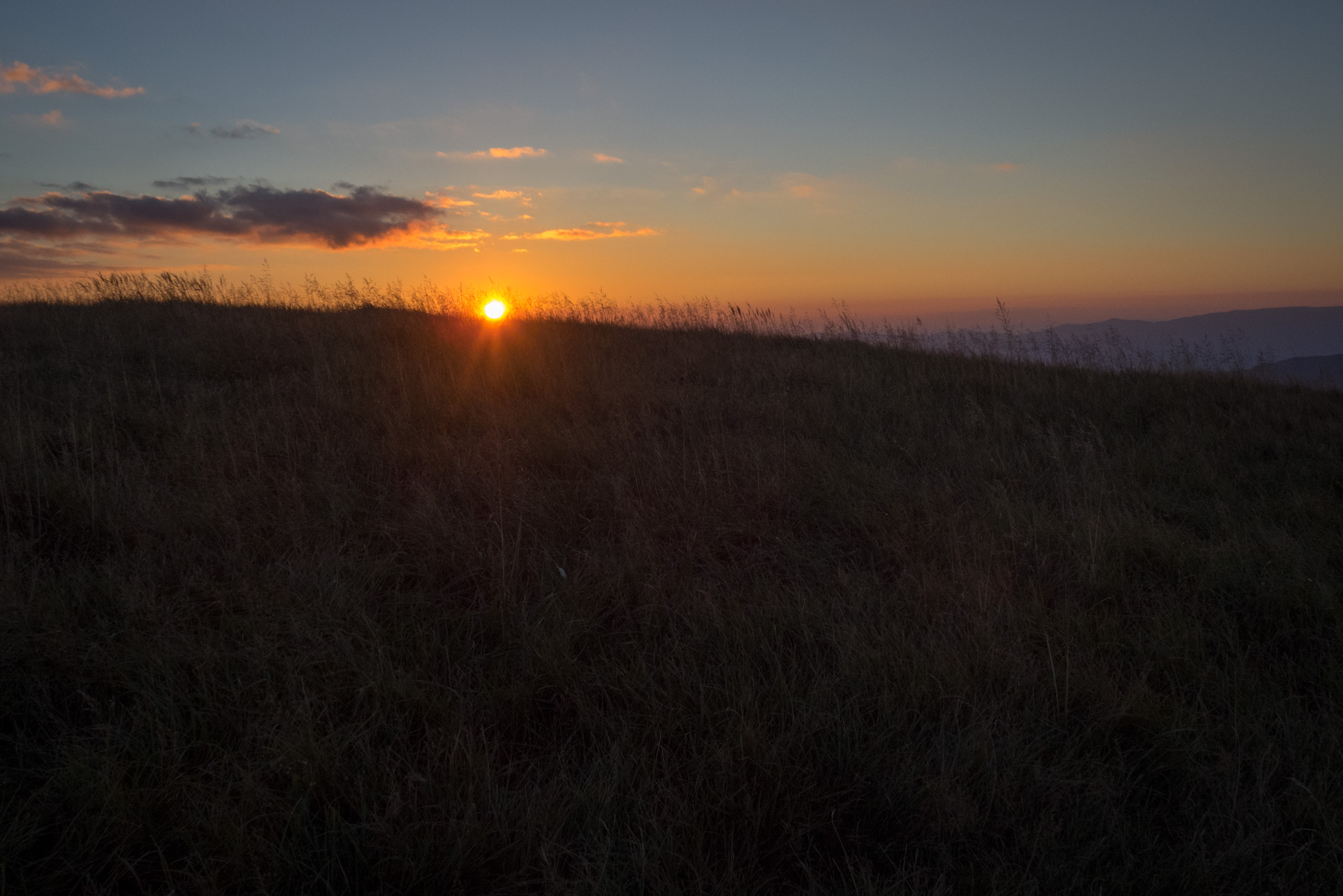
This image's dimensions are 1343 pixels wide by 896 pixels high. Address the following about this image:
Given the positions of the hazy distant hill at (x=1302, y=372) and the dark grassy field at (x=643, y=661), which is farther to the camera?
the hazy distant hill at (x=1302, y=372)

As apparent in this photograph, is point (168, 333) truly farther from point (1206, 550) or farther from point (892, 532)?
point (1206, 550)

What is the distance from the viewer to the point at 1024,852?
5.32ft

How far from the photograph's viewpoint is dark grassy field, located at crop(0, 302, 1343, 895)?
1580 millimetres

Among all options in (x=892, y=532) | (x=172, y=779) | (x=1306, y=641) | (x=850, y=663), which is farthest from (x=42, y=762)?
(x=1306, y=641)

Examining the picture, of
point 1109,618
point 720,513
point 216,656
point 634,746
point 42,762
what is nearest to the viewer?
point 42,762

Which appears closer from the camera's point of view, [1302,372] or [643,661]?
[643,661]

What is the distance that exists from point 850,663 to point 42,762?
227cm

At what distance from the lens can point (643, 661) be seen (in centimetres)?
222

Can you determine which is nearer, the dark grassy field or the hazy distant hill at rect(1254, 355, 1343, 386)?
the dark grassy field

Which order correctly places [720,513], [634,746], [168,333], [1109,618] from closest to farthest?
[634,746] → [1109,618] → [720,513] → [168,333]

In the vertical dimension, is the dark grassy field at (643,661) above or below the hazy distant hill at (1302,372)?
below

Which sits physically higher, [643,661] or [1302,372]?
[1302,372]

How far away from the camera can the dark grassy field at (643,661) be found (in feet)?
5.18

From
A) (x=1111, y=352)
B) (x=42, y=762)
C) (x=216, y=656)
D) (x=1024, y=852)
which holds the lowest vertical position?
(x=1024, y=852)
